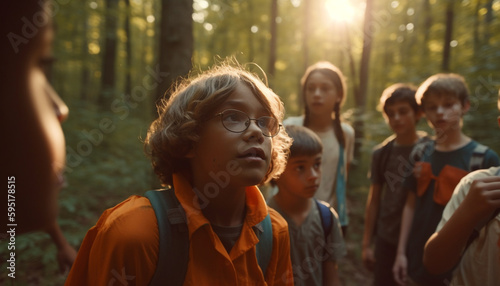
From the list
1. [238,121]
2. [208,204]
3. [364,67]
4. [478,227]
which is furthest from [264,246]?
[364,67]

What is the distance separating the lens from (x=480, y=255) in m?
1.63

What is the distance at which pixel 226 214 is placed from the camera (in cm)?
165

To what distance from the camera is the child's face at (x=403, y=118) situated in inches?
133

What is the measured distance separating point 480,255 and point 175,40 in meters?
3.40

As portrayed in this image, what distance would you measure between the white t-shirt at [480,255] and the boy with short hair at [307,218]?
30.5 inches

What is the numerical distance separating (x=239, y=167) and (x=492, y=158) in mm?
2233

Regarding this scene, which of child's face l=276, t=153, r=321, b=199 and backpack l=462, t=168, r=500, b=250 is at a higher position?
child's face l=276, t=153, r=321, b=199

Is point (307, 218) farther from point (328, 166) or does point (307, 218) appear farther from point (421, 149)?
point (421, 149)

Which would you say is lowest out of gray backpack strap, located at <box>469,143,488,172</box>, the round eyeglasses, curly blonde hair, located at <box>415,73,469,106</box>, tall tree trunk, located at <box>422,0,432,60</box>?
gray backpack strap, located at <box>469,143,488,172</box>

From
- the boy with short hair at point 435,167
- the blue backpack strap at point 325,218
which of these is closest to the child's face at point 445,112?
the boy with short hair at point 435,167

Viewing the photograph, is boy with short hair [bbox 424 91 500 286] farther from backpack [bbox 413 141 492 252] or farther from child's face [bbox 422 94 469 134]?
child's face [bbox 422 94 469 134]

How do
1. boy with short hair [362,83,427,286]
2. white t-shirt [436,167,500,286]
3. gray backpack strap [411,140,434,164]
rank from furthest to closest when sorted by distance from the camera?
boy with short hair [362,83,427,286], gray backpack strap [411,140,434,164], white t-shirt [436,167,500,286]

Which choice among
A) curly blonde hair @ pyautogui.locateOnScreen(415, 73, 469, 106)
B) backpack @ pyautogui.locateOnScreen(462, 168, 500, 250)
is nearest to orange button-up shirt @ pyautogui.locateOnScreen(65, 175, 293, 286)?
backpack @ pyautogui.locateOnScreen(462, 168, 500, 250)

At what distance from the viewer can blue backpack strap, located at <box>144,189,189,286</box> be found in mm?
1274
